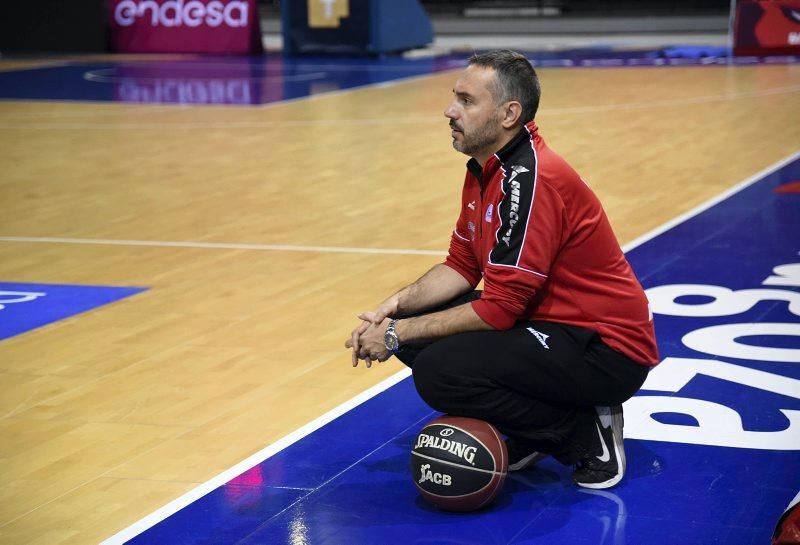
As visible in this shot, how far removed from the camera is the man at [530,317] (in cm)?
391

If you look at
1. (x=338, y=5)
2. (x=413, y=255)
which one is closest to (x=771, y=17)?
(x=338, y=5)

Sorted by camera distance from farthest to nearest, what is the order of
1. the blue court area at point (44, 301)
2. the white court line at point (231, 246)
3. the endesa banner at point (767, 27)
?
A: the endesa banner at point (767, 27)
the white court line at point (231, 246)
the blue court area at point (44, 301)

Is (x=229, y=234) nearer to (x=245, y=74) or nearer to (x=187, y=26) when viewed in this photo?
(x=245, y=74)

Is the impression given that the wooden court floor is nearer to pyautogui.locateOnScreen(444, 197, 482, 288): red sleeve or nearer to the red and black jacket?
pyautogui.locateOnScreen(444, 197, 482, 288): red sleeve

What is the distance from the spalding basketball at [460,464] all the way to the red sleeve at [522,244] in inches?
14.2

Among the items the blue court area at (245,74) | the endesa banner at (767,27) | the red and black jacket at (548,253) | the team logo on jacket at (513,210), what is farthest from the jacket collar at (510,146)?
the endesa banner at (767,27)

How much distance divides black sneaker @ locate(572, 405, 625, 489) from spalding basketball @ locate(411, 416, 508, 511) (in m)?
0.29

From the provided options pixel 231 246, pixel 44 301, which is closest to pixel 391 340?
pixel 44 301

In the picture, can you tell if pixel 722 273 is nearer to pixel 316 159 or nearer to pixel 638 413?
pixel 638 413

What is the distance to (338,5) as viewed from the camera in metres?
22.1

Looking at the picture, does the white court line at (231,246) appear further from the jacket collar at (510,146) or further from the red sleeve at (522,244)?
the red sleeve at (522,244)

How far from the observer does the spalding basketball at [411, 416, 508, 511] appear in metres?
3.90

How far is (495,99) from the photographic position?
157 inches

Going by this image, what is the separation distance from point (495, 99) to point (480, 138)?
5.0 inches
